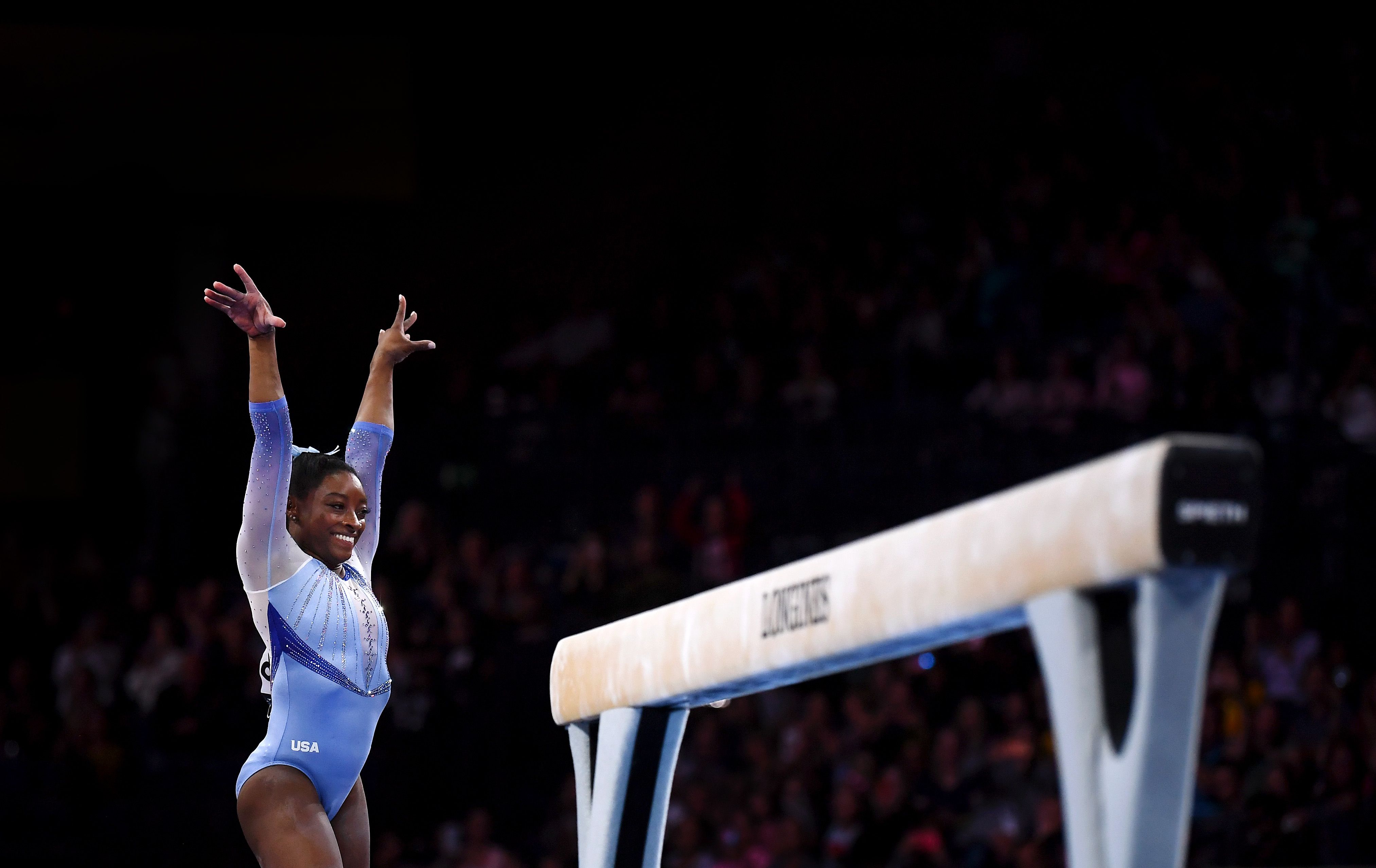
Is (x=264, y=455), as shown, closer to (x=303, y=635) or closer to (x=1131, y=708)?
(x=303, y=635)

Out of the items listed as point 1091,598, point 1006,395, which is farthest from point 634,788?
point 1006,395

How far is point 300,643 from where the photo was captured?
11.7ft

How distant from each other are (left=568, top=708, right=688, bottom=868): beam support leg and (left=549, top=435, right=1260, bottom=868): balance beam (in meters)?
0.80

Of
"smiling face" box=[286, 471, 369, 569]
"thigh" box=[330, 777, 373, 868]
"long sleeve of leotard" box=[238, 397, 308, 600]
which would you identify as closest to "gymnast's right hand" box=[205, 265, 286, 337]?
"long sleeve of leotard" box=[238, 397, 308, 600]

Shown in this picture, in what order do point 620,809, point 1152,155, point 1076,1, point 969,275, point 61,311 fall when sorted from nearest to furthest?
1. point 620,809
2. point 969,275
3. point 1152,155
4. point 61,311
5. point 1076,1

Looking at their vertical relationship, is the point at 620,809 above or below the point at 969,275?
below

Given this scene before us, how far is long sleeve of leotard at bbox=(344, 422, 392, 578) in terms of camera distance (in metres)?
3.98

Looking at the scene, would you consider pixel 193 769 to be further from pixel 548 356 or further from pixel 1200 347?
pixel 1200 347

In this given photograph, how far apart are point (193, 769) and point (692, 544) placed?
303cm

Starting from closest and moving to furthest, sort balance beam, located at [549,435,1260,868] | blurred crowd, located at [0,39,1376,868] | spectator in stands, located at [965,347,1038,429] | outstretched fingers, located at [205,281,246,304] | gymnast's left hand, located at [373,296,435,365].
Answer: balance beam, located at [549,435,1260,868], outstretched fingers, located at [205,281,246,304], gymnast's left hand, located at [373,296,435,365], blurred crowd, located at [0,39,1376,868], spectator in stands, located at [965,347,1038,429]

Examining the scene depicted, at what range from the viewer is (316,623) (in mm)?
3588

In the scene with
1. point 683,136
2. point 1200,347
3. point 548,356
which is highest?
point 683,136

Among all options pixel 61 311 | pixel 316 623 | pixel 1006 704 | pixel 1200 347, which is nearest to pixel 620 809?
pixel 316 623

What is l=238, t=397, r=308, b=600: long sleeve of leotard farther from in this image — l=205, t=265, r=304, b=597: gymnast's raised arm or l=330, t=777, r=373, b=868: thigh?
l=330, t=777, r=373, b=868: thigh
